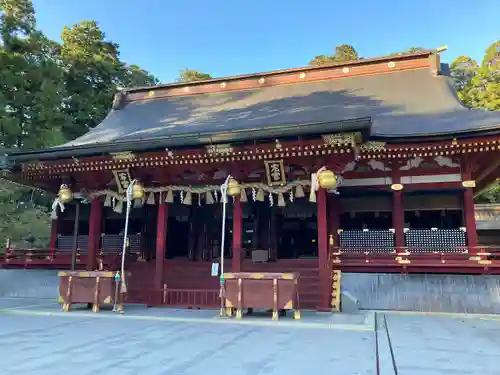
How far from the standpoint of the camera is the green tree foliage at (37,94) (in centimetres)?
1762

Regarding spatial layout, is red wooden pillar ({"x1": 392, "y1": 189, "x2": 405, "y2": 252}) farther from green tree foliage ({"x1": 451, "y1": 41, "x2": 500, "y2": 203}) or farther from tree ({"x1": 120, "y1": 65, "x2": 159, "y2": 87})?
tree ({"x1": 120, "y1": 65, "x2": 159, "y2": 87})

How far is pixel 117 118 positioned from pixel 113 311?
963cm

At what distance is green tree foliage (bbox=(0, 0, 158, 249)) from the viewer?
17625mm

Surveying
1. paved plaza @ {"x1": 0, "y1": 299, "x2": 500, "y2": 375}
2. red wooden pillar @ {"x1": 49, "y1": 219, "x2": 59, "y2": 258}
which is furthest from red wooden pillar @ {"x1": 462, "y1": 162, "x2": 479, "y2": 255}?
red wooden pillar @ {"x1": 49, "y1": 219, "x2": 59, "y2": 258}

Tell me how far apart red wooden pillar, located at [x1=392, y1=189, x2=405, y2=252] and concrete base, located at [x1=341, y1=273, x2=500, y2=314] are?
3.73ft

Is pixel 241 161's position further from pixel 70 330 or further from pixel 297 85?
pixel 297 85

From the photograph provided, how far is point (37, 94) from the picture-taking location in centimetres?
2047

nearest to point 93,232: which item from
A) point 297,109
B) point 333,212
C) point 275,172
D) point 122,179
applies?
point 122,179

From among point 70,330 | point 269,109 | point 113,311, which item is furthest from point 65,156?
point 269,109

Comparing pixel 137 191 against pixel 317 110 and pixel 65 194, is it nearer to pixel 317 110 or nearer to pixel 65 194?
pixel 65 194

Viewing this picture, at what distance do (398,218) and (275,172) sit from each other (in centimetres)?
406

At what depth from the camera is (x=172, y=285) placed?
1116cm

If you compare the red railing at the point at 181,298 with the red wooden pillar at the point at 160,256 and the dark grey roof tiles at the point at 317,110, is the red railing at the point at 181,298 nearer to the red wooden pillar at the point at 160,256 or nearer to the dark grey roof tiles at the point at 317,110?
the red wooden pillar at the point at 160,256

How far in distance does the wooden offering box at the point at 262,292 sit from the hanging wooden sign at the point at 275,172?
9.64 ft
